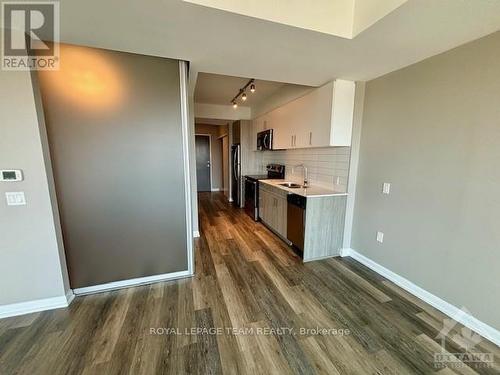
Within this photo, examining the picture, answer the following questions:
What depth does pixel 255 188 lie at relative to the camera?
14.6ft

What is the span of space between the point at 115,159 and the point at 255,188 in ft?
9.24

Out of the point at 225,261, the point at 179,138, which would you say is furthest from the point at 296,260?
the point at 179,138

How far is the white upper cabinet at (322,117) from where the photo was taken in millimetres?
2686

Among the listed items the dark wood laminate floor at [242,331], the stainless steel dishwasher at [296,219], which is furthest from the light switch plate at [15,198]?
the stainless steel dishwasher at [296,219]

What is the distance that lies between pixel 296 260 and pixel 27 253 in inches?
112

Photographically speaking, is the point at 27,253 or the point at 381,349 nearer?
A: the point at 381,349

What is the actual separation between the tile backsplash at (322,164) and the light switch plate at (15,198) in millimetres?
3431

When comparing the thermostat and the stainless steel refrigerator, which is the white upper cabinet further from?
the thermostat

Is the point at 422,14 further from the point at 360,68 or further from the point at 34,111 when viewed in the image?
the point at 34,111

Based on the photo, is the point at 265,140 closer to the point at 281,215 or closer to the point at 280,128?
the point at 280,128

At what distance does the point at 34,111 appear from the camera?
1687mm

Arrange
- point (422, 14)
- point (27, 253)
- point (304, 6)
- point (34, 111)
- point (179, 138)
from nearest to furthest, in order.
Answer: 1. point (422, 14)
2. point (304, 6)
3. point (34, 111)
4. point (27, 253)
5. point (179, 138)

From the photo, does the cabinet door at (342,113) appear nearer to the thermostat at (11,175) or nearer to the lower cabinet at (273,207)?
the lower cabinet at (273,207)

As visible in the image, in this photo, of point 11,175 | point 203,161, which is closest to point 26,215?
point 11,175
